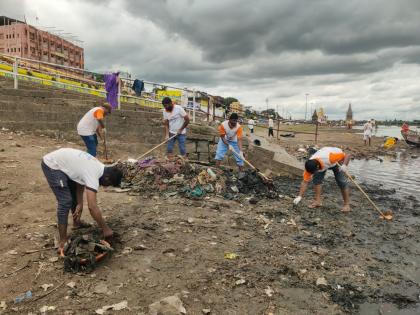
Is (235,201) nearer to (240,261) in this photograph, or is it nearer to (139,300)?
(240,261)

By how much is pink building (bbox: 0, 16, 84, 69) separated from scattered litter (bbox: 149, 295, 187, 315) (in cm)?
6699

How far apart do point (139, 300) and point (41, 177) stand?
13.7ft

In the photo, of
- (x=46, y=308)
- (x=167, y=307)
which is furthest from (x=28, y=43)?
(x=167, y=307)

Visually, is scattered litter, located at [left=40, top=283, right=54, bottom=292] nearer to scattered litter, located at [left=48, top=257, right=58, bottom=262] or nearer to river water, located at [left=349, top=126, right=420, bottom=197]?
scattered litter, located at [left=48, top=257, right=58, bottom=262]

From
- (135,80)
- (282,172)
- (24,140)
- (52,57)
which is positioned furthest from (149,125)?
(52,57)

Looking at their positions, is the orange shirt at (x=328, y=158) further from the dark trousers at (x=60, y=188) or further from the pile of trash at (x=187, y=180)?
Answer: the dark trousers at (x=60, y=188)

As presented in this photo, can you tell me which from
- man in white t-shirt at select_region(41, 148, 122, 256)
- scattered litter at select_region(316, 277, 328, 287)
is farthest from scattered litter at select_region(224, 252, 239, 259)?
man in white t-shirt at select_region(41, 148, 122, 256)

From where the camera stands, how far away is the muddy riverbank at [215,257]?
11.5ft

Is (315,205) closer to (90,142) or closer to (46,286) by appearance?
(90,142)

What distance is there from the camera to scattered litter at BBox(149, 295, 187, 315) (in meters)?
3.20

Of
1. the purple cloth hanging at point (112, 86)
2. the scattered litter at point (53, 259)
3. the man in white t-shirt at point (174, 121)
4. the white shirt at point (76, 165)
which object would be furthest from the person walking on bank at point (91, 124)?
the scattered litter at point (53, 259)

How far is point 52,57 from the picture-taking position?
6881cm

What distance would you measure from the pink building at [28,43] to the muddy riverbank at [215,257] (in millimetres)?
64516

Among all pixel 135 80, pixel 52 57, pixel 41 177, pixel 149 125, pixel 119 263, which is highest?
pixel 52 57
